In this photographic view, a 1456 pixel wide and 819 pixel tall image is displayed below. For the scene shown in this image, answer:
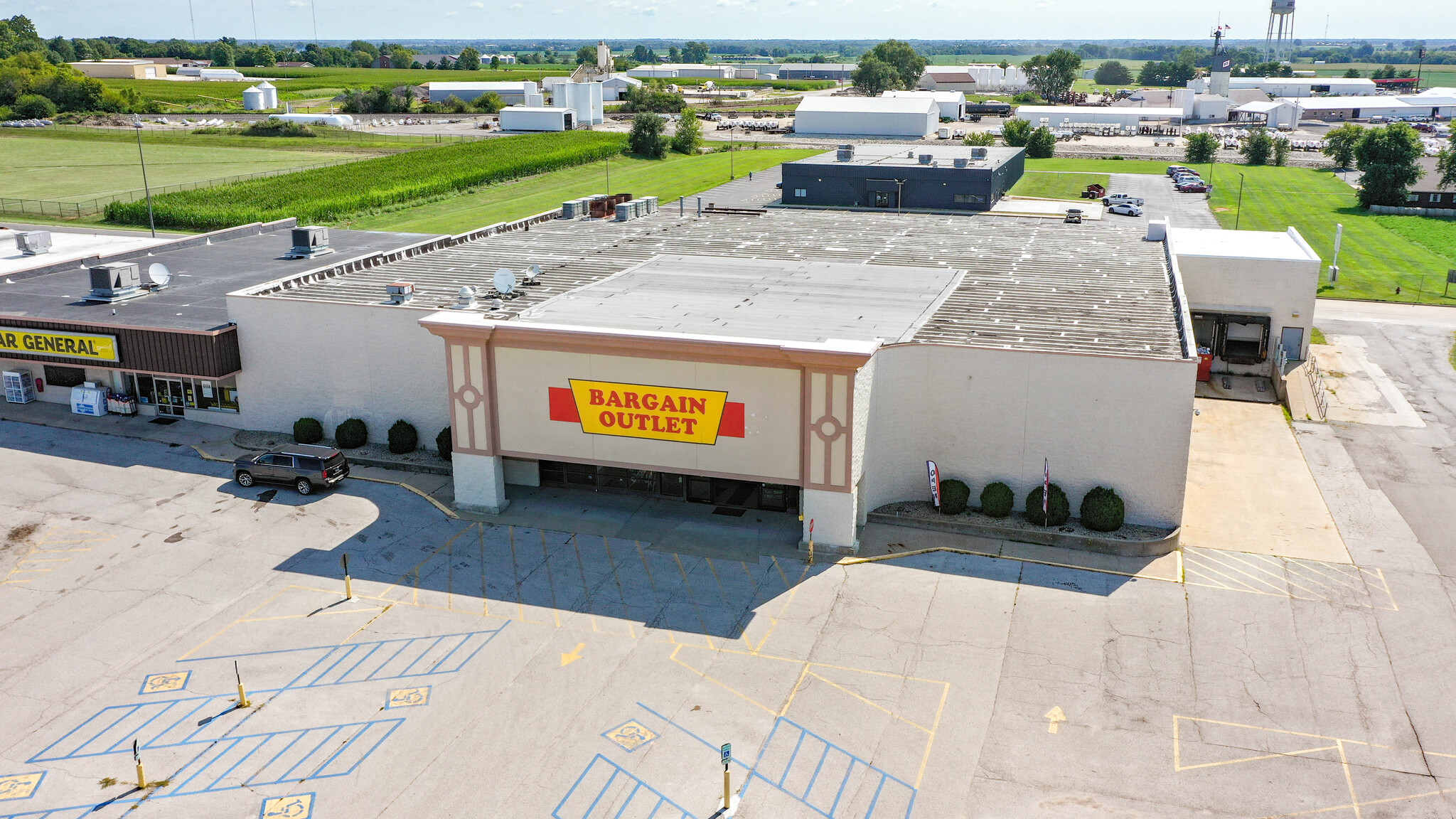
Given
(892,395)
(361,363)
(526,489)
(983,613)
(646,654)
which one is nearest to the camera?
(646,654)

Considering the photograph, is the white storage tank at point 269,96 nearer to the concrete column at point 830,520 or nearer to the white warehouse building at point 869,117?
the white warehouse building at point 869,117

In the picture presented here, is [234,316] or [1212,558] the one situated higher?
[234,316]

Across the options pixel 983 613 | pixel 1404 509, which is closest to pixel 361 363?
pixel 983 613

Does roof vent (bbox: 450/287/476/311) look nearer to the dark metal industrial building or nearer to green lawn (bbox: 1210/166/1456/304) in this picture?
the dark metal industrial building

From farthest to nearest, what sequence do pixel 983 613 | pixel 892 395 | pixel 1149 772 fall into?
pixel 892 395 < pixel 983 613 < pixel 1149 772

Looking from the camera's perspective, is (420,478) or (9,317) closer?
(420,478)

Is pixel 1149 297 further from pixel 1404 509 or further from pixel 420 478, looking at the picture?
pixel 420 478
